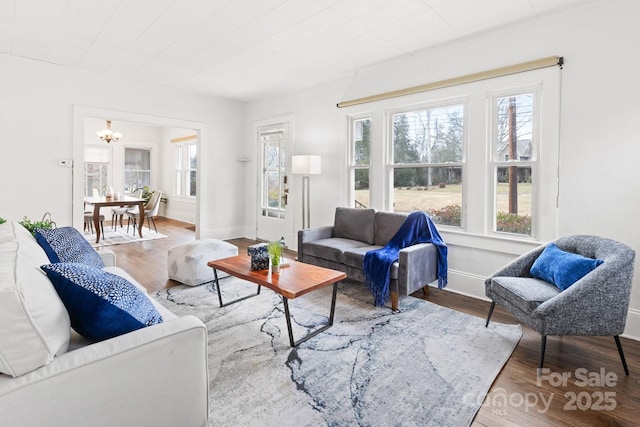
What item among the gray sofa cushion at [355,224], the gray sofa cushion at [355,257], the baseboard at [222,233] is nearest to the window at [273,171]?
the baseboard at [222,233]

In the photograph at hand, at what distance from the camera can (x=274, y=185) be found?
624cm

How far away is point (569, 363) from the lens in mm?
2287

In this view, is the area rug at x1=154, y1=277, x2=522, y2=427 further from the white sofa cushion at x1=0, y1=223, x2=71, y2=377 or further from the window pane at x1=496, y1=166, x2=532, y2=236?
the window pane at x1=496, y1=166, x2=532, y2=236

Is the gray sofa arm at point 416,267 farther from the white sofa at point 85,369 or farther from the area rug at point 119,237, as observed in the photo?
the area rug at point 119,237

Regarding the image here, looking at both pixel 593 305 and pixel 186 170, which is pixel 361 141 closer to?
Answer: pixel 593 305

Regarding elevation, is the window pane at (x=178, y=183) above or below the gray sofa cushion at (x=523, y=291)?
above

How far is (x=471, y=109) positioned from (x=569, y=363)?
96.2 inches

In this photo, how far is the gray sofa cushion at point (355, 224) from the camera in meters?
4.11

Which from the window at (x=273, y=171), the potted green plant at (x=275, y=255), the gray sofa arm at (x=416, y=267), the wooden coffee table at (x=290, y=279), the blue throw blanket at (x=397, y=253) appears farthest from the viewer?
the window at (x=273, y=171)

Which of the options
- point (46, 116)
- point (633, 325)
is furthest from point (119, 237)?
point (633, 325)

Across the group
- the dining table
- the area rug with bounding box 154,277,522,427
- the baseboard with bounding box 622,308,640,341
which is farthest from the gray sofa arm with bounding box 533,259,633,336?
the dining table

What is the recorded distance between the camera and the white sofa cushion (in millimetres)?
1043

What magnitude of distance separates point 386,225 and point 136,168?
8.10m

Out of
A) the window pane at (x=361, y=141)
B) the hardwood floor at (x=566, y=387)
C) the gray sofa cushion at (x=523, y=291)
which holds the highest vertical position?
the window pane at (x=361, y=141)
